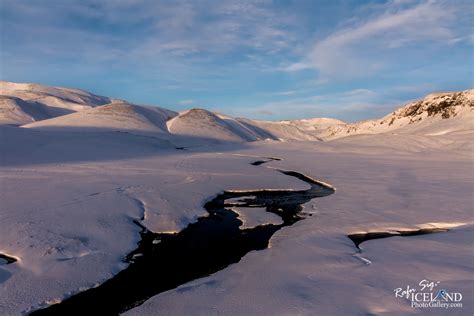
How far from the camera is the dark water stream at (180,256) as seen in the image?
273 inches

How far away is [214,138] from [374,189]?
2063 inches

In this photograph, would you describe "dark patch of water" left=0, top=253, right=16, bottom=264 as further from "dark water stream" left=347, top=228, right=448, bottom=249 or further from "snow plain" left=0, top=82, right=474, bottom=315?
"dark water stream" left=347, top=228, right=448, bottom=249

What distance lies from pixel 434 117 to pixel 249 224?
248ft

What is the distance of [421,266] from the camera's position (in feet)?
25.6

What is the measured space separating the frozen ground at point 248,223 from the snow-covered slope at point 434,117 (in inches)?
1825

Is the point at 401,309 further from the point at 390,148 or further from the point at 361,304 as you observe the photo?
the point at 390,148

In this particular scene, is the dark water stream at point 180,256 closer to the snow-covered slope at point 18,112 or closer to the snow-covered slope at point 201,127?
the snow-covered slope at point 201,127

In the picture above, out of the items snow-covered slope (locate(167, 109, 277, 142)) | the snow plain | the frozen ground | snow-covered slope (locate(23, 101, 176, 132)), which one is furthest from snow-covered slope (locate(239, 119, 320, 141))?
the frozen ground

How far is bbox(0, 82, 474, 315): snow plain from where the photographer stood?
6586 millimetres

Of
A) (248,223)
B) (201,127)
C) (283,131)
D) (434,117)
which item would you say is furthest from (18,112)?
(434,117)

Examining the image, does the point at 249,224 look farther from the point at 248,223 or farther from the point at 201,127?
the point at 201,127

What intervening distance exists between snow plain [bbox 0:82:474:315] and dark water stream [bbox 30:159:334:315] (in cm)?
32

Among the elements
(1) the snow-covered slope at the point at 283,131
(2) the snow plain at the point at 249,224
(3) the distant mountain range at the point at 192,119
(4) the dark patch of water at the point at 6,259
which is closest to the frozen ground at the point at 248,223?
(2) the snow plain at the point at 249,224

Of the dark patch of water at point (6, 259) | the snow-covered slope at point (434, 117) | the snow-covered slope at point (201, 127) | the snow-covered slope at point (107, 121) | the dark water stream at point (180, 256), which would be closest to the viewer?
the dark water stream at point (180, 256)
